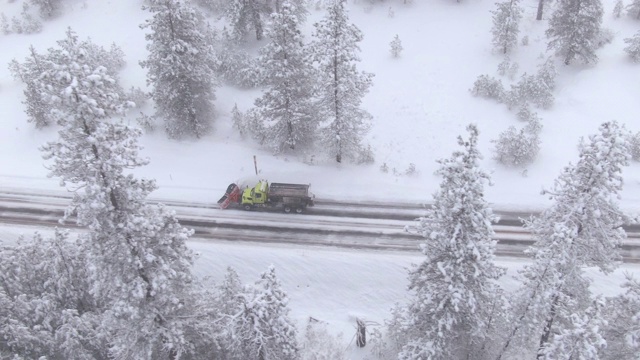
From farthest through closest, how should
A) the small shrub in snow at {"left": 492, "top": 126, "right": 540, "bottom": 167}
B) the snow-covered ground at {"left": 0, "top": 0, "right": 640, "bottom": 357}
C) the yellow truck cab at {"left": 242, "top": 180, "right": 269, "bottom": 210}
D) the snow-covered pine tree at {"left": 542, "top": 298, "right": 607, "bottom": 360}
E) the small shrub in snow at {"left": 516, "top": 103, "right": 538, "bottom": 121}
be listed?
the small shrub in snow at {"left": 516, "top": 103, "right": 538, "bottom": 121} → the small shrub in snow at {"left": 492, "top": 126, "right": 540, "bottom": 167} → the yellow truck cab at {"left": 242, "top": 180, "right": 269, "bottom": 210} → the snow-covered ground at {"left": 0, "top": 0, "right": 640, "bottom": 357} → the snow-covered pine tree at {"left": 542, "top": 298, "right": 607, "bottom": 360}

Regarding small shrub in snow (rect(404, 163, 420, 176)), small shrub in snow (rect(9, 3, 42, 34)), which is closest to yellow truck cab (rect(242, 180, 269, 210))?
small shrub in snow (rect(404, 163, 420, 176))

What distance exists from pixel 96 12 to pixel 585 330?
159 ft

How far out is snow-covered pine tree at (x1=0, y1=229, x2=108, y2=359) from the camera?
1930 cm

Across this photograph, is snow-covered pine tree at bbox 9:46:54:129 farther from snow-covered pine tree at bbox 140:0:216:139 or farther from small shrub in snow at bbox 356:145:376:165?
small shrub in snow at bbox 356:145:376:165

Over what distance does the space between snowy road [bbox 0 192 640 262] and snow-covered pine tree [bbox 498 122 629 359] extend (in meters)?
9.54

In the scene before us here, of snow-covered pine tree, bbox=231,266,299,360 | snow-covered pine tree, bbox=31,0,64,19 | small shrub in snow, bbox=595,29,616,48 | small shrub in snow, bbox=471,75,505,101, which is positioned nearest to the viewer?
snow-covered pine tree, bbox=231,266,299,360

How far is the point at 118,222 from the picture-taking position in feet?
55.1

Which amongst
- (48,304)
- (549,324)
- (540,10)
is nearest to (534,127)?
(540,10)

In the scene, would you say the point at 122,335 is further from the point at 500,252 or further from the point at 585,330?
the point at 500,252

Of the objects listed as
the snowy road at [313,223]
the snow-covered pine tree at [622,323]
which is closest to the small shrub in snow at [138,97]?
→ the snowy road at [313,223]

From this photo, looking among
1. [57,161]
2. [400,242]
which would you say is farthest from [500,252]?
[57,161]

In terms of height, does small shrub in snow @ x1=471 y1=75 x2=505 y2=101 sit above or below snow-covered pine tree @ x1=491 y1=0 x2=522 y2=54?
below

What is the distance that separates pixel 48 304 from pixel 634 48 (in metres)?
43.0

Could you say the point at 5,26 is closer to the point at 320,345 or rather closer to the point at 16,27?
the point at 16,27
